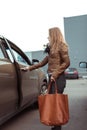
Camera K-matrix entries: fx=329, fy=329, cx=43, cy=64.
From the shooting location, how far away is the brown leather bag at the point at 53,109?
4562 mm

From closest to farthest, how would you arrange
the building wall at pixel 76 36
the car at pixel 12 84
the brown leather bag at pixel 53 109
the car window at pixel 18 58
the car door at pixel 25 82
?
1. the brown leather bag at pixel 53 109
2. the car at pixel 12 84
3. the car door at pixel 25 82
4. the car window at pixel 18 58
5. the building wall at pixel 76 36

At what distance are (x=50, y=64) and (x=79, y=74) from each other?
2570cm

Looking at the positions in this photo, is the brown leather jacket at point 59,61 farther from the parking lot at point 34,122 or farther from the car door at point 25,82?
the parking lot at point 34,122

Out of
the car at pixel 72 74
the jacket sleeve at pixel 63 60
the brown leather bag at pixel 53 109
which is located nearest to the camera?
the brown leather bag at pixel 53 109

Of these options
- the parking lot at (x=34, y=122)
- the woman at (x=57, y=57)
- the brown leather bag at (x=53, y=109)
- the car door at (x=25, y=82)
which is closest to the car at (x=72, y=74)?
the parking lot at (x=34, y=122)

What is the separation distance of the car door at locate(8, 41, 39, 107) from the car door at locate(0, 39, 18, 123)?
23 cm

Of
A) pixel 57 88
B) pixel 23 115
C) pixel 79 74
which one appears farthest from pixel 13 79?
pixel 79 74

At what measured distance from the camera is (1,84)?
5.05 m

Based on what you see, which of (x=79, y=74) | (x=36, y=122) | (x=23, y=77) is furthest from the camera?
(x=79, y=74)

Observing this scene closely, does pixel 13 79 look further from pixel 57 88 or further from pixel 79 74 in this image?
pixel 79 74

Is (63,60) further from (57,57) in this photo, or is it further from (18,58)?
(18,58)

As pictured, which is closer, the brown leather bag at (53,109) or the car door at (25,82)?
the brown leather bag at (53,109)

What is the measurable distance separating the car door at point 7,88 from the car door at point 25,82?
0.23 m

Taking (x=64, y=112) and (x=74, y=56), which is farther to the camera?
(x=74, y=56)
